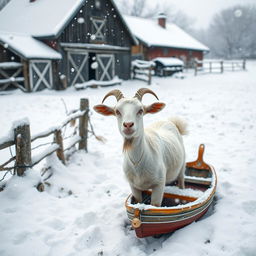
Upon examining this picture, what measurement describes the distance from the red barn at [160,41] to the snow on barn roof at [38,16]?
1058 centimetres

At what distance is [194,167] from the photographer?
4.83m

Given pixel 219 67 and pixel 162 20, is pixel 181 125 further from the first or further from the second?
pixel 162 20

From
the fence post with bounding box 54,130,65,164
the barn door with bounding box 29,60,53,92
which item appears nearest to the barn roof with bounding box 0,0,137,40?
the barn door with bounding box 29,60,53,92

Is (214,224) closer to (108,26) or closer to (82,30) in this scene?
(82,30)

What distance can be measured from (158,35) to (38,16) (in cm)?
1530

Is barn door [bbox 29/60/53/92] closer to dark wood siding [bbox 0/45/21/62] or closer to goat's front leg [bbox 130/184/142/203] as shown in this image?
dark wood siding [bbox 0/45/21/62]

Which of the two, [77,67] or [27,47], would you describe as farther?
[77,67]

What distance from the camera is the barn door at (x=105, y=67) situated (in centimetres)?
1851

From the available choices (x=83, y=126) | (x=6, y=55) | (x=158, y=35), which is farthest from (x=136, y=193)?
(x=158, y=35)

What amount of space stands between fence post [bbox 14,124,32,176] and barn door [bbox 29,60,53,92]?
37.4ft

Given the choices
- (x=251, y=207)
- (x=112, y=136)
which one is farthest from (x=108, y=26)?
(x=251, y=207)

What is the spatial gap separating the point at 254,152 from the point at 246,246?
3.43 m

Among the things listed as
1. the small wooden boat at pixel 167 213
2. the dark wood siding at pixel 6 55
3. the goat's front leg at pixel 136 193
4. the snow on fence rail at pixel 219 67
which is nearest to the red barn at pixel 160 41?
the snow on fence rail at pixel 219 67

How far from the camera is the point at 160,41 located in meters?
27.6
